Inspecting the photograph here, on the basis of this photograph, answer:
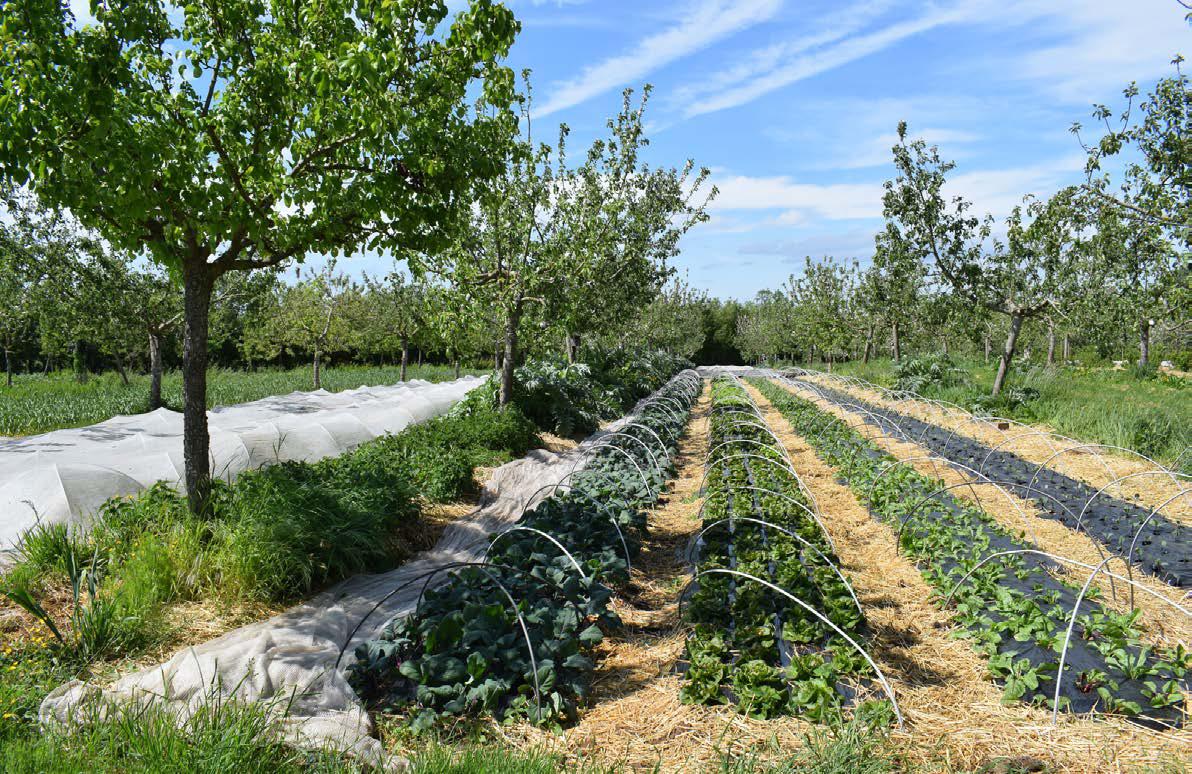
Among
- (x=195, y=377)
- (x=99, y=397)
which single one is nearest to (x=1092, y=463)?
(x=195, y=377)

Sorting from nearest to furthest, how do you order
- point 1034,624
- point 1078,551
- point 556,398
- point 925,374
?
point 1034,624, point 1078,551, point 556,398, point 925,374

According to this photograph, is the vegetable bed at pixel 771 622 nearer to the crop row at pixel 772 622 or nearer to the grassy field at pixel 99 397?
the crop row at pixel 772 622

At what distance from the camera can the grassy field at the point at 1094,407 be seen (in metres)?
10.1

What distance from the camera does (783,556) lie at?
5.79 metres

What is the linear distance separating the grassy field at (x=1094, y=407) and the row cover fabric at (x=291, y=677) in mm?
10986

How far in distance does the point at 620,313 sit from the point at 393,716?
1505 centimetres

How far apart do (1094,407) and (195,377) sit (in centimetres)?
1414

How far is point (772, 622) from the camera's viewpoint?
4.61m

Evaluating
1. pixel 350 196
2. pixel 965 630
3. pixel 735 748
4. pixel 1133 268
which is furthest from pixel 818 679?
pixel 1133 268

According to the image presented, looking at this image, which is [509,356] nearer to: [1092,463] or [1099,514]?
[1099,514]

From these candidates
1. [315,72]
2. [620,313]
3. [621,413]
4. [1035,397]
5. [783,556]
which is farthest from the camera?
[620,313]

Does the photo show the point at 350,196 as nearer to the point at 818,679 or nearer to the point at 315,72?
the point at 315,72

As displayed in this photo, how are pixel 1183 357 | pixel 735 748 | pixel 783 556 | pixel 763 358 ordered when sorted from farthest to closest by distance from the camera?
pixel 763 358, pixel 1183 357, pixel 783 556, pixel 735 748

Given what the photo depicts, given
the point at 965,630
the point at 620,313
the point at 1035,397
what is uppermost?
the point at 620,313
